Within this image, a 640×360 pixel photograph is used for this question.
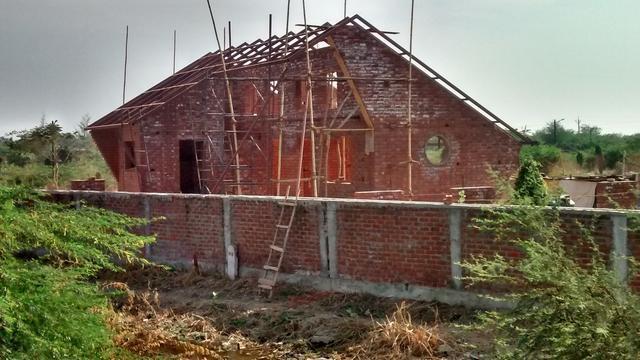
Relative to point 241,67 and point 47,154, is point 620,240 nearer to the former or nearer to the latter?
point 241,67

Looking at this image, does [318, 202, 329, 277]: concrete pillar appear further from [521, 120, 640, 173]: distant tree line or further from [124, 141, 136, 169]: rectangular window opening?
[521, 120, 640, 173]: distant tree line

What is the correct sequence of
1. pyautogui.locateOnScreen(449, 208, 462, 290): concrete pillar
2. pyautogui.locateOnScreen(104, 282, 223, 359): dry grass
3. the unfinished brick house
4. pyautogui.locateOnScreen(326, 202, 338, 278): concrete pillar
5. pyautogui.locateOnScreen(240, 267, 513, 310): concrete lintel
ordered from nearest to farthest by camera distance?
pyautogui.locateOnScreen(104, 282, 223, 359): dry grass → pyautogui.locateOnScreen(240, 267, 513, 310): concrete lintel → pyautogui.locateOnScreen(449, 208, 462, 290): concrete pillar → pyautogui.locateOnScreen(326, 202, 338, 278): concrete pillar → the unfinished brick house

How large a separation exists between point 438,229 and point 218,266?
15.0ft

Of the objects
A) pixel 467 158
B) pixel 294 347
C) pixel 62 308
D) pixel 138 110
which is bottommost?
pixel 294 347

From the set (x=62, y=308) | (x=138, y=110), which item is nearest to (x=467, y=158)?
(x=138, y=110)

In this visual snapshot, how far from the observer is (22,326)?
16.4 feet

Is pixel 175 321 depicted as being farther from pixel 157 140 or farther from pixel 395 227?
pixel 157 140

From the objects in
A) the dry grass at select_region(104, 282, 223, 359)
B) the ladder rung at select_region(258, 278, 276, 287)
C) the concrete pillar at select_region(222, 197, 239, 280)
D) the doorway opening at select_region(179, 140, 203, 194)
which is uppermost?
the doorway opening at select_region(179, 140, 203, 194)

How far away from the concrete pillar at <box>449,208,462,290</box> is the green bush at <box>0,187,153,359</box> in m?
4.83

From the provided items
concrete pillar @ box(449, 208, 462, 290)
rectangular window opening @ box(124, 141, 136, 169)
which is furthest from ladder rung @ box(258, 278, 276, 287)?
rectangular window opening @ box(124, 141, 136, 169)

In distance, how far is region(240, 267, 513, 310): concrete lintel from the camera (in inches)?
392

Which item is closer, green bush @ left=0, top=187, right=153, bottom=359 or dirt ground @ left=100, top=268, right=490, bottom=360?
green bush @ left=0, top=187, right=153, bottom=359

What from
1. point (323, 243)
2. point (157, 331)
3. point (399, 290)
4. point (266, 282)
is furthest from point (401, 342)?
point (157, 331)

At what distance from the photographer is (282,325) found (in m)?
10.6
